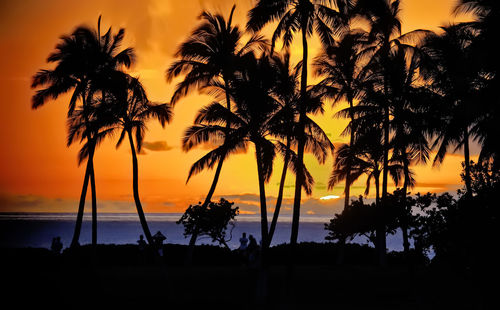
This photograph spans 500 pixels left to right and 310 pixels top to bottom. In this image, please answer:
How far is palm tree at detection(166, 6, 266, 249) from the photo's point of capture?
94.7 ft

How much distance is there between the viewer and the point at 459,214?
534 inches

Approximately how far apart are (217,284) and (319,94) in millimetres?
14302

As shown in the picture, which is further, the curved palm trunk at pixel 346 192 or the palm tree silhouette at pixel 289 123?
the curved palm trunk at pixel 346 192

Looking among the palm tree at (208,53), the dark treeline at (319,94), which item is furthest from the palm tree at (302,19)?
the palm tree at (208,53)

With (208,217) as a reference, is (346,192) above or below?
above

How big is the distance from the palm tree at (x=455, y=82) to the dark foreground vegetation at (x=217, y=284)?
5.01 m

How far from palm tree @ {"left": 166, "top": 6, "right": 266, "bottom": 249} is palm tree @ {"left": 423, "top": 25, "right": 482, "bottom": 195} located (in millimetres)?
8364

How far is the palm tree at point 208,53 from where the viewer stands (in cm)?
2886

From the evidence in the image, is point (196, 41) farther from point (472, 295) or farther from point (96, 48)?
point (472, 295)

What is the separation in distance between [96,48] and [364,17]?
47.5 ft

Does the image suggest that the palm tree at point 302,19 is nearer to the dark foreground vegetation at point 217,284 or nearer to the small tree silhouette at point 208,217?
the dark foreground vegetation at point 217,284

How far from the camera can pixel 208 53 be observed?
2911 centimetres

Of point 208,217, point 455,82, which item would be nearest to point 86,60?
point 208,217

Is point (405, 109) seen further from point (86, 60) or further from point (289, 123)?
point (86, 60)
